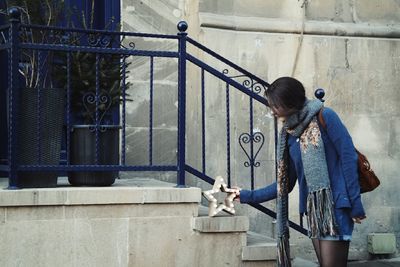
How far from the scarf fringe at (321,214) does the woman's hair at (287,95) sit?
0.52 m

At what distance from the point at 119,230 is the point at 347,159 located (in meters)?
1.85

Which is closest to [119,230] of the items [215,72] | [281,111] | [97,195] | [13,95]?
[97,195]

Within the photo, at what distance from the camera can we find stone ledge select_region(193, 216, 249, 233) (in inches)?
191

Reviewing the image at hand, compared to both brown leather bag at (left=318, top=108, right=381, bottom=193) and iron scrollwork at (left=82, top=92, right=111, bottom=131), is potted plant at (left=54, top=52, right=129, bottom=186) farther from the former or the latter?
brown leather bag at (left=318, top=108, right=381, bottom=193)

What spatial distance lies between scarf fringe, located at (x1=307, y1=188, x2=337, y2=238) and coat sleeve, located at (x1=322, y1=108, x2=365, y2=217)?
0.12m

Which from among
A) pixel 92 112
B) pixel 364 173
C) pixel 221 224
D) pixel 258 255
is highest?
pixel 92 112

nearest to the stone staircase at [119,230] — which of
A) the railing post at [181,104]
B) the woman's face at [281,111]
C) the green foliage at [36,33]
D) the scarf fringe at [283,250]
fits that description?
the railing post at [181,104]

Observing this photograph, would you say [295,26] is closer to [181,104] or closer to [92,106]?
[181,104]

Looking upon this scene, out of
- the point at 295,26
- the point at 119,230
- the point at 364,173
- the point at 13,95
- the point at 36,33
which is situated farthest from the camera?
the point at 295,26

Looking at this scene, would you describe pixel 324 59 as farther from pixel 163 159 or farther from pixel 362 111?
pixel 163 159

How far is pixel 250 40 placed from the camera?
6.87 m

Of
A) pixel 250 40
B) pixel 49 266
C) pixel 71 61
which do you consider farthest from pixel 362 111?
pixel 49 266

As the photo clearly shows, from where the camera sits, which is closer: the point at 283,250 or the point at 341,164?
the point at 341,164

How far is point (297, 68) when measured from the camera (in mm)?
7094
